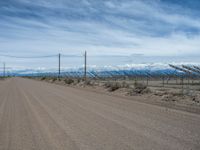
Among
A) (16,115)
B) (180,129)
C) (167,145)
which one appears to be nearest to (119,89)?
(16,115)

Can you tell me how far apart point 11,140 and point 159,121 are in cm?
539

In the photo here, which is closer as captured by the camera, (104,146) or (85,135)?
(104,146)

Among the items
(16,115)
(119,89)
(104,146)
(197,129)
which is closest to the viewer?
(104,146)

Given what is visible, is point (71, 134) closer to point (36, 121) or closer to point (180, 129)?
point (36, 121)

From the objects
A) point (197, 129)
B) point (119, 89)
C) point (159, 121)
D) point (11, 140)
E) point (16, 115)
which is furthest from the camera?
point (119, 89)

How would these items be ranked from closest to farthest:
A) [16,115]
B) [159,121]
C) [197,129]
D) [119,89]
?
[197,129] → [159,121] → [16,115] → [119,89]

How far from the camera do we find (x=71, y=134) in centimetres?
Answer: 742

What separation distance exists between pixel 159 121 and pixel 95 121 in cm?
247

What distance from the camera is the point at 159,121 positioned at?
9.34m

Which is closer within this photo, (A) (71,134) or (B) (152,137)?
(B) (152,137)

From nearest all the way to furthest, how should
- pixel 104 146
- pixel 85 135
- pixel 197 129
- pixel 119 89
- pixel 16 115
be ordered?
1. pixel 104 146
2. pixel 85 135
3. pixel 197 129
4. pixel 16 115
5. pixel 119 89

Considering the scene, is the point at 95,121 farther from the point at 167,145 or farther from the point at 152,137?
the point at 167,145

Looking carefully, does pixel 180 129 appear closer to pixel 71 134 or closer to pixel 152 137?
pixel 152 137

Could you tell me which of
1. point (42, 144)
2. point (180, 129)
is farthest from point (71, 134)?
point (180, 129)
